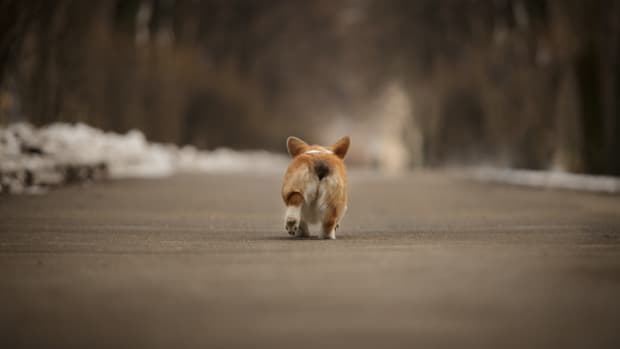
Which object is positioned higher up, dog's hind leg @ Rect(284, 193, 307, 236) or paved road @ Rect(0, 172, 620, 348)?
dog's hind leg @ Rect(284, 193, 307, 236)

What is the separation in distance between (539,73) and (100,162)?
444 inches

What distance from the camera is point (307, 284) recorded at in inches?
210

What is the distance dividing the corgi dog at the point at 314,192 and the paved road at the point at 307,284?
0.75 ft

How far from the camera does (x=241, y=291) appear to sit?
5.14 meters

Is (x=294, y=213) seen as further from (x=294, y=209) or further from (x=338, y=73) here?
(x=338, y=73)

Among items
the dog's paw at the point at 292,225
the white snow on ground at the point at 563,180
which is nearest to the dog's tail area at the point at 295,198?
the dog's paw at the point at 292,225

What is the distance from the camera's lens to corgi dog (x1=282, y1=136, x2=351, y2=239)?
785 centimetres

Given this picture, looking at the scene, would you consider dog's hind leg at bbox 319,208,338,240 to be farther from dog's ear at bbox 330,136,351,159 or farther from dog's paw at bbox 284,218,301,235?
dog's ear at bbox 330,136,351,159

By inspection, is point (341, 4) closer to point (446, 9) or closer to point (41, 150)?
point (446, 9)

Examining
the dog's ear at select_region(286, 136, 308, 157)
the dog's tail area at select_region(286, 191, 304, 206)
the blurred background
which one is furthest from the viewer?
the blurred background

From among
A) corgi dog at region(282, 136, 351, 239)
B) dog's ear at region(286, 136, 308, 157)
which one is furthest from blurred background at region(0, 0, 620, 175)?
corgi dog at region(282, 136, 351, 239)

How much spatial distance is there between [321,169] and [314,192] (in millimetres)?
189

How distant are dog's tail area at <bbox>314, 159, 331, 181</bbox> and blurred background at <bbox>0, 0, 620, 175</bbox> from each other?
10.6m

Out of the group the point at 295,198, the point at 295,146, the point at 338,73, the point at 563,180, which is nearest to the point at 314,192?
the point at 295,198
